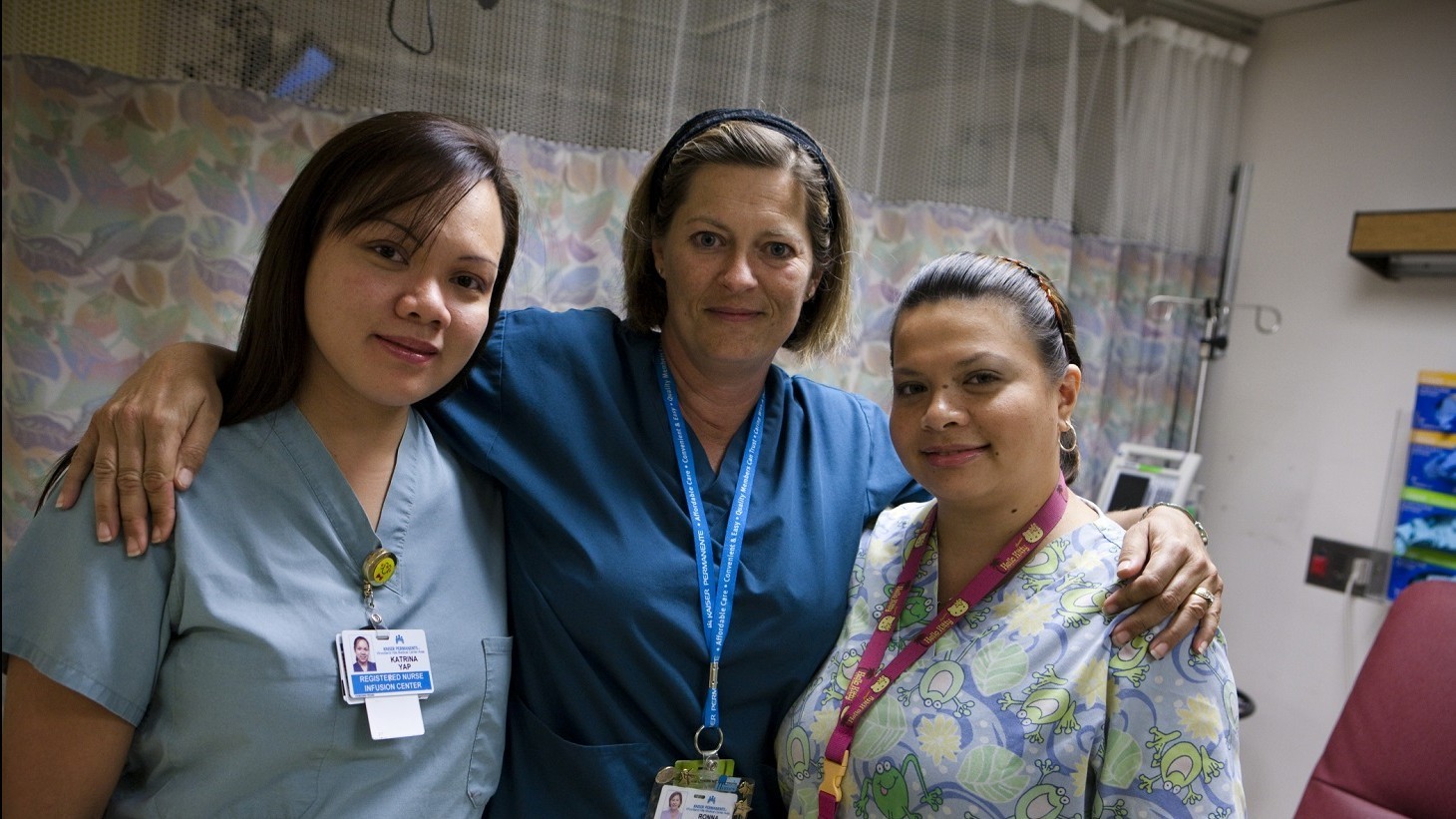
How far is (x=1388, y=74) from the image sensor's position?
11.0ft

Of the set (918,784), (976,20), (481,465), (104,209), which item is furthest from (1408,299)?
(104,209)

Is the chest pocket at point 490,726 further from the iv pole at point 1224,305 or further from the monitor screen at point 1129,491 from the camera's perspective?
the iv pole at point 1224,305

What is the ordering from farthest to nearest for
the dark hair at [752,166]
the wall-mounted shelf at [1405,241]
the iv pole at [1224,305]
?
the iv pole at [1224,305]
the wall-mounted shelf at [1405,241]
the dark hair at [752,166]

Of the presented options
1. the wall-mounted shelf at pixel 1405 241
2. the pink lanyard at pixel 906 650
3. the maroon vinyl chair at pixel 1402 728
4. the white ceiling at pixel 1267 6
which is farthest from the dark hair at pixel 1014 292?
the white ceiling at pixel 1267 6

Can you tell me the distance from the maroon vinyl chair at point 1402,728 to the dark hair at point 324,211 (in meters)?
2.15

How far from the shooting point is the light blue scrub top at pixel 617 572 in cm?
146

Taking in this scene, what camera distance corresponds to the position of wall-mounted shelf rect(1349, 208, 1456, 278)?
299 cm

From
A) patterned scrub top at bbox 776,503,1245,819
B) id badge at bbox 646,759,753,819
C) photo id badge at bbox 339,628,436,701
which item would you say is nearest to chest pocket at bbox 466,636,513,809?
photo id badge at bbox 339,628,436,701

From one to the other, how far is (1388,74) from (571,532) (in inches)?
130

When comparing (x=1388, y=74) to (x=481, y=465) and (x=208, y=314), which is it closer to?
(x=481, y=465)

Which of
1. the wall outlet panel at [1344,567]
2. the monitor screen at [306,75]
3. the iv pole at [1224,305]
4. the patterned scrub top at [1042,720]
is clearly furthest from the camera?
the iv pole at [1224,305]

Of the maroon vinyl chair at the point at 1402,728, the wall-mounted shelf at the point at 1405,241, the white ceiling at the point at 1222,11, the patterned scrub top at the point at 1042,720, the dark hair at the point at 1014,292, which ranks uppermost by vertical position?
the white ceiling at the point at 1222,11

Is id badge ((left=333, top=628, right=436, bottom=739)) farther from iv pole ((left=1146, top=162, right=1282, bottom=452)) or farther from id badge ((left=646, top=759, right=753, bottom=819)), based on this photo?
iv pole ((left=1146, top=162, right=1282, bottom=452))

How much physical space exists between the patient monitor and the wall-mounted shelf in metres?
0.82
